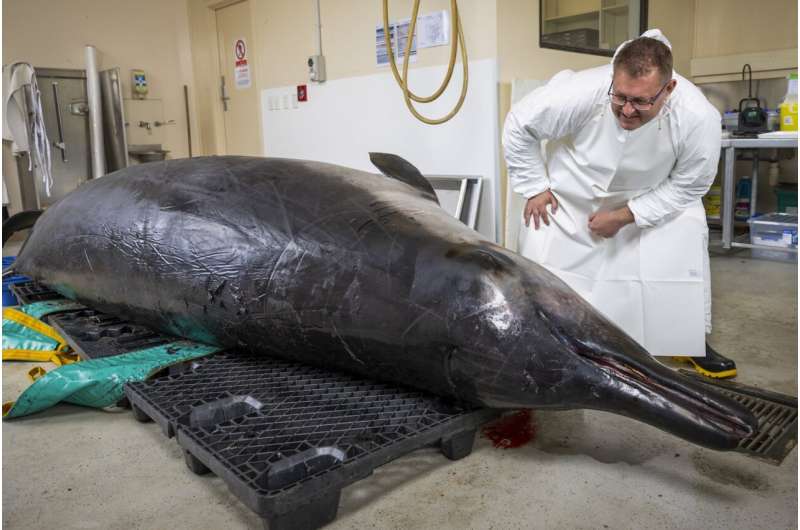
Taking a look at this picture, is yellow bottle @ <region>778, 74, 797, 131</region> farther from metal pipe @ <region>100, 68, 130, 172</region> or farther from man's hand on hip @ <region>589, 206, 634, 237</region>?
metal pipe @ <region>100, 68, 130, 172</region>

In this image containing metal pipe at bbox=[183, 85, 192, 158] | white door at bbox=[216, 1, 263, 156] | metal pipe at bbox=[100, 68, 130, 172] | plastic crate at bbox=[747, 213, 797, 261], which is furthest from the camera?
metal pipe at bbox=[183, 85, 192, 158]

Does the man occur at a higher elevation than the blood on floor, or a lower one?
higher

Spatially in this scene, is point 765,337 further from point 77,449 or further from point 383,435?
point 77,449

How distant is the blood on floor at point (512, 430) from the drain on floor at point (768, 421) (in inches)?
18.2

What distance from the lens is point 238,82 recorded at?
6387 millimetres

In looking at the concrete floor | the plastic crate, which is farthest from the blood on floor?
the plastic crate

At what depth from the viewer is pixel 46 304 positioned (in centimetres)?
280

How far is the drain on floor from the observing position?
1.64 metres

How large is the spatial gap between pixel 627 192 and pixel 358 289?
1217 millimetres

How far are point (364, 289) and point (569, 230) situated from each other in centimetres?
110

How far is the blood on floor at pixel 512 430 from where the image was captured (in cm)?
183

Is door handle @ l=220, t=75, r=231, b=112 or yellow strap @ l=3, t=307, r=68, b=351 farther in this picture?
door handle @ l=220, t=75, r=231, b=112

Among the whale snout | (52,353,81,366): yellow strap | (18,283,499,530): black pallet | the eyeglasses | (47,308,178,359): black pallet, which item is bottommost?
(52,353,81,366): yellow strap

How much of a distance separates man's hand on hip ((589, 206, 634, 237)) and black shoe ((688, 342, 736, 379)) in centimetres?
56
